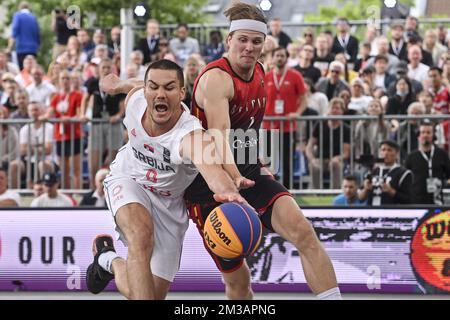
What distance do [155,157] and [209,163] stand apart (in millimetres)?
853

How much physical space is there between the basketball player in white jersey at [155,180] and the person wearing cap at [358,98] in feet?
23.7

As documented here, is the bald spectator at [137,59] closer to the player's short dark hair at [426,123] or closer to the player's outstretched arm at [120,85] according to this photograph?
the player's short dark hair at [426,123]

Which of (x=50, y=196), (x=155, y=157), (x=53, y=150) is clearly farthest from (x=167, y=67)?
(x=53, y=150)

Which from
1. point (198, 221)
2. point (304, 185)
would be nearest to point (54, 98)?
point (304, 185)

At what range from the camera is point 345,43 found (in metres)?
19.2

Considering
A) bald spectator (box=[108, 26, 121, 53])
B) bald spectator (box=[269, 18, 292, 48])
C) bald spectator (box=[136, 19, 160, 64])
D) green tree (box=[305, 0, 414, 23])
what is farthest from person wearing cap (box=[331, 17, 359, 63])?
green tree (box=[305, 0, 414, 23])

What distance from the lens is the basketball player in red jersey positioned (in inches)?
352

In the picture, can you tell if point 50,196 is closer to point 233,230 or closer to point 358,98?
point 358,98

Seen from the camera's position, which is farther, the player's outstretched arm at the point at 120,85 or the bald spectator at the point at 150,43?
the bald spectator at the point at 150,43

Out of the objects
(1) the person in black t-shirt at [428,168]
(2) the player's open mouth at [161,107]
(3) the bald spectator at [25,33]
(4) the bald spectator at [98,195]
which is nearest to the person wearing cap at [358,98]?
(1) the person in black t-shirt at [428,168]

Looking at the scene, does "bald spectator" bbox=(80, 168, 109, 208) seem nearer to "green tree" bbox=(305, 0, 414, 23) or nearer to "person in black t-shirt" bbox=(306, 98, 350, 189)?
"person in black t-shirt" bbox=(306, 98, 350, 189)

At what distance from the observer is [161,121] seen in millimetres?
8875

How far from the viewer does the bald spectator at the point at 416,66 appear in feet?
57.3

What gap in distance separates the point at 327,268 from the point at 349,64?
10249mm
